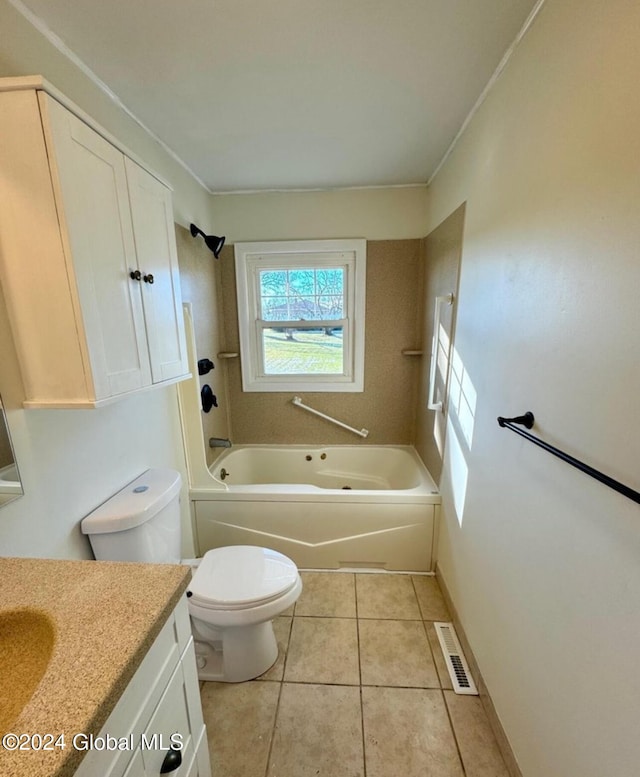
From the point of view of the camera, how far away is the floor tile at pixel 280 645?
1428 mm

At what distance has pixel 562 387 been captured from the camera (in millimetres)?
875

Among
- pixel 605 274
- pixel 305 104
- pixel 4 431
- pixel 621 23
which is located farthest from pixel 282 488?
pixel 621 23

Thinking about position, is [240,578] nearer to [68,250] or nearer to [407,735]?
[407,735]

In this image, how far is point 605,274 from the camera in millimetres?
738

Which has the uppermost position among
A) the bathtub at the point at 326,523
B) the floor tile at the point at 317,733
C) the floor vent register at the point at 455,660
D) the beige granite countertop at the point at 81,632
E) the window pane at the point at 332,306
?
the window pane at the point at 332,306

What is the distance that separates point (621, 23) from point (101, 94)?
168cm

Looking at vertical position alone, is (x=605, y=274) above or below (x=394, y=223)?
below

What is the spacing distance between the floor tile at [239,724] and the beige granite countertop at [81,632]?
36.6 inches

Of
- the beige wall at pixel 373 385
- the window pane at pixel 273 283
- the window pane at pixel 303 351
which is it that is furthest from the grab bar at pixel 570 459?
the window pane at pixel 273 283

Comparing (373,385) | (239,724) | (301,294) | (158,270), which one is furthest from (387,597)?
(301,294)

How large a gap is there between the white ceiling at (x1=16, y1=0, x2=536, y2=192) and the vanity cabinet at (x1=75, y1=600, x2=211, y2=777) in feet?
5.67

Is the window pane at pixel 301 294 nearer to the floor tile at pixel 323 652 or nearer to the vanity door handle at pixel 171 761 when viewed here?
the floor tile at pixel 323 652

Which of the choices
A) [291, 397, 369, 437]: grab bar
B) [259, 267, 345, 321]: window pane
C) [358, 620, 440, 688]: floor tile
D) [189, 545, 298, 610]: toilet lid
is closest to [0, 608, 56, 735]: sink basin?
[189, 545, 298, 610]: toilet lid

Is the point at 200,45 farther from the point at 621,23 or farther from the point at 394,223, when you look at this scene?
the point at 394,223
